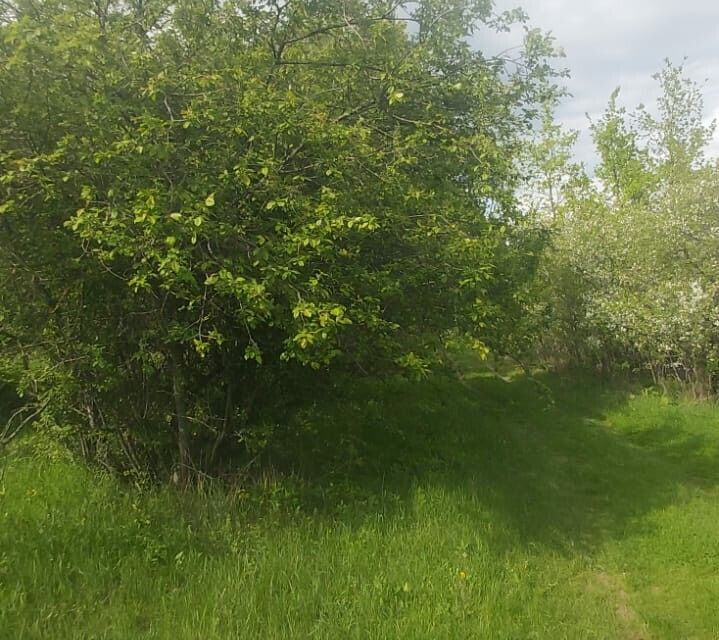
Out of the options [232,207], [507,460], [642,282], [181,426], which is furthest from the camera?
[642,282]

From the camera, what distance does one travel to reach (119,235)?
15.7ft

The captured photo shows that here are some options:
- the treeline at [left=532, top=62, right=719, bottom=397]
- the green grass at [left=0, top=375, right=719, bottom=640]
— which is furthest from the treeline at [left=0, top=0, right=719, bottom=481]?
the treeline at [left=532, top=62, right=719, bottom=397]

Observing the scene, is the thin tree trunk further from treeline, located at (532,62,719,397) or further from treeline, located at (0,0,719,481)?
treeline, located at (532,62,719,397)

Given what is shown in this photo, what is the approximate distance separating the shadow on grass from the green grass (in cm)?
4

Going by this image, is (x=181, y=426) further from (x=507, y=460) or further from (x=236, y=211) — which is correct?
(x=507, y=460)

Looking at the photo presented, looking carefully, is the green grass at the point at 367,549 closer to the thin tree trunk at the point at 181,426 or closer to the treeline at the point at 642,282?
the thin tree trunk at the point at 181,426

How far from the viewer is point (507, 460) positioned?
954 centimetres

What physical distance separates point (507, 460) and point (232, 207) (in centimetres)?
611

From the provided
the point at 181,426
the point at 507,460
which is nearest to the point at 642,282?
the point at 507,460

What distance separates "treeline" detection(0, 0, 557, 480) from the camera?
17.1ft

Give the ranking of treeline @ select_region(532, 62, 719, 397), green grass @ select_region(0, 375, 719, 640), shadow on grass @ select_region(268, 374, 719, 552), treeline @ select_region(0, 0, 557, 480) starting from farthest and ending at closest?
1. treeline @ select_region(532, 62, 719, 397)
2. shadow on grass @ select_region(268, 374, 719, 552)
3. treeline @ select_region(0, 0, 557, 480)
4. green grass @ select_region(0, 375, 719, 640)

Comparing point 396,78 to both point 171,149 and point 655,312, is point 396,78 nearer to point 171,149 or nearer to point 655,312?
point 171,149

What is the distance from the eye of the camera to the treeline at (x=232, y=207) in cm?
520

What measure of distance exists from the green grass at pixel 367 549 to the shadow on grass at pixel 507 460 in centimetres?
4
